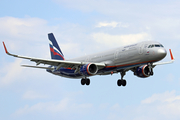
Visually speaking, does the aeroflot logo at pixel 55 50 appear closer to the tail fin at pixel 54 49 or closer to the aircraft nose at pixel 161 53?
the tail fin at pixel 54 49

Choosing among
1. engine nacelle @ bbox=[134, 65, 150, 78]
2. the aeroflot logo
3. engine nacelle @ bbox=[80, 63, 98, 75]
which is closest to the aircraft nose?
engine nacelle @ bbox=[134, 65, 150, 78]

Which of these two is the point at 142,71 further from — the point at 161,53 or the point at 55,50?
the point at 55,50

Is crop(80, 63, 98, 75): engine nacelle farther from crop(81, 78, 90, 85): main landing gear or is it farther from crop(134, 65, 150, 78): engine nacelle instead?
crop(134, 65, 150, 78): engine nacelle

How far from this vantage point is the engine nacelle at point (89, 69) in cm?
4653

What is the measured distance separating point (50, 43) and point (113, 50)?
727 inches

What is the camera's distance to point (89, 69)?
47750mm

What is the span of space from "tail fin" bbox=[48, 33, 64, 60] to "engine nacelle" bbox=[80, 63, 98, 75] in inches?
536

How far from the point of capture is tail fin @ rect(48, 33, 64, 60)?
60844 mm

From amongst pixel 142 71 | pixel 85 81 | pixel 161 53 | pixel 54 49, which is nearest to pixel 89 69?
pixel 85 81

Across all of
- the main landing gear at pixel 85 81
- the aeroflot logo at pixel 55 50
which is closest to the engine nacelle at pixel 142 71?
the main landing gear at pixel 85 81

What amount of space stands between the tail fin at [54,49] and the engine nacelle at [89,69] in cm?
1362

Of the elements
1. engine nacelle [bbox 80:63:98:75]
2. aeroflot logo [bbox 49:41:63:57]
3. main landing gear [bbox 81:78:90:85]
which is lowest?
main landing gear [bbox 81:78:90:85]

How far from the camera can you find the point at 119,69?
155 ft

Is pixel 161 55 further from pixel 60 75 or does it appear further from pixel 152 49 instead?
pixel 60 75
